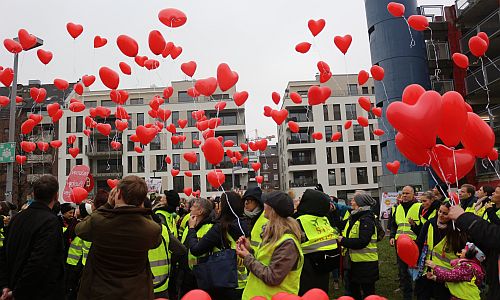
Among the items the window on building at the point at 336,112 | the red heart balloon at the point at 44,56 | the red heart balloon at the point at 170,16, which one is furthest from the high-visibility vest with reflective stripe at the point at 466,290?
the window on building at the point at 336,112

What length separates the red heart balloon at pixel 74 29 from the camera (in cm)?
954

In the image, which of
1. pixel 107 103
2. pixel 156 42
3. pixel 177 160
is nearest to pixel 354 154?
pixel 177 160

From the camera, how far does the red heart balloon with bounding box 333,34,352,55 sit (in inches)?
382

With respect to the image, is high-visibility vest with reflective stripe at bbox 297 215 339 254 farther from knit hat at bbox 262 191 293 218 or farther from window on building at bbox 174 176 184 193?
window on building at bbox 174 176 184 193

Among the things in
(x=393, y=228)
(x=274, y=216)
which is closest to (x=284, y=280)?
(x=274, y=216)

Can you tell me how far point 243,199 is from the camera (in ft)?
14.5

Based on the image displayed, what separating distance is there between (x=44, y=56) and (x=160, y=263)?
7.98m

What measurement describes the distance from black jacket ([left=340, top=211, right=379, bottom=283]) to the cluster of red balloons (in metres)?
1.02

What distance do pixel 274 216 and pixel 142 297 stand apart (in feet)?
3.57

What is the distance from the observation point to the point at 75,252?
488cm

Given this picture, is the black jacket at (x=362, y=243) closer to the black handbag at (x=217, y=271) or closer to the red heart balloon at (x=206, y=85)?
the black handbag at (x=217, y=271)

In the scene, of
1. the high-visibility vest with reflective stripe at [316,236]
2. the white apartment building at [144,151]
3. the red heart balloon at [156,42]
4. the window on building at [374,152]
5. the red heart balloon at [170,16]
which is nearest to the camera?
the high-visibility vest with reflective stripe at [316,236]

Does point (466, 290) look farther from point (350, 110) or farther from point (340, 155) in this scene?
point (350, 110)

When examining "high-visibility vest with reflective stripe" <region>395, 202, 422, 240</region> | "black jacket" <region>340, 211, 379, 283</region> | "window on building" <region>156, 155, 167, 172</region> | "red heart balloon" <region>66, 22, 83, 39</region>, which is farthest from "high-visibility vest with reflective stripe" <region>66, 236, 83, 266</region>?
"window on building" <region>156, 155, 167, 172</region>
